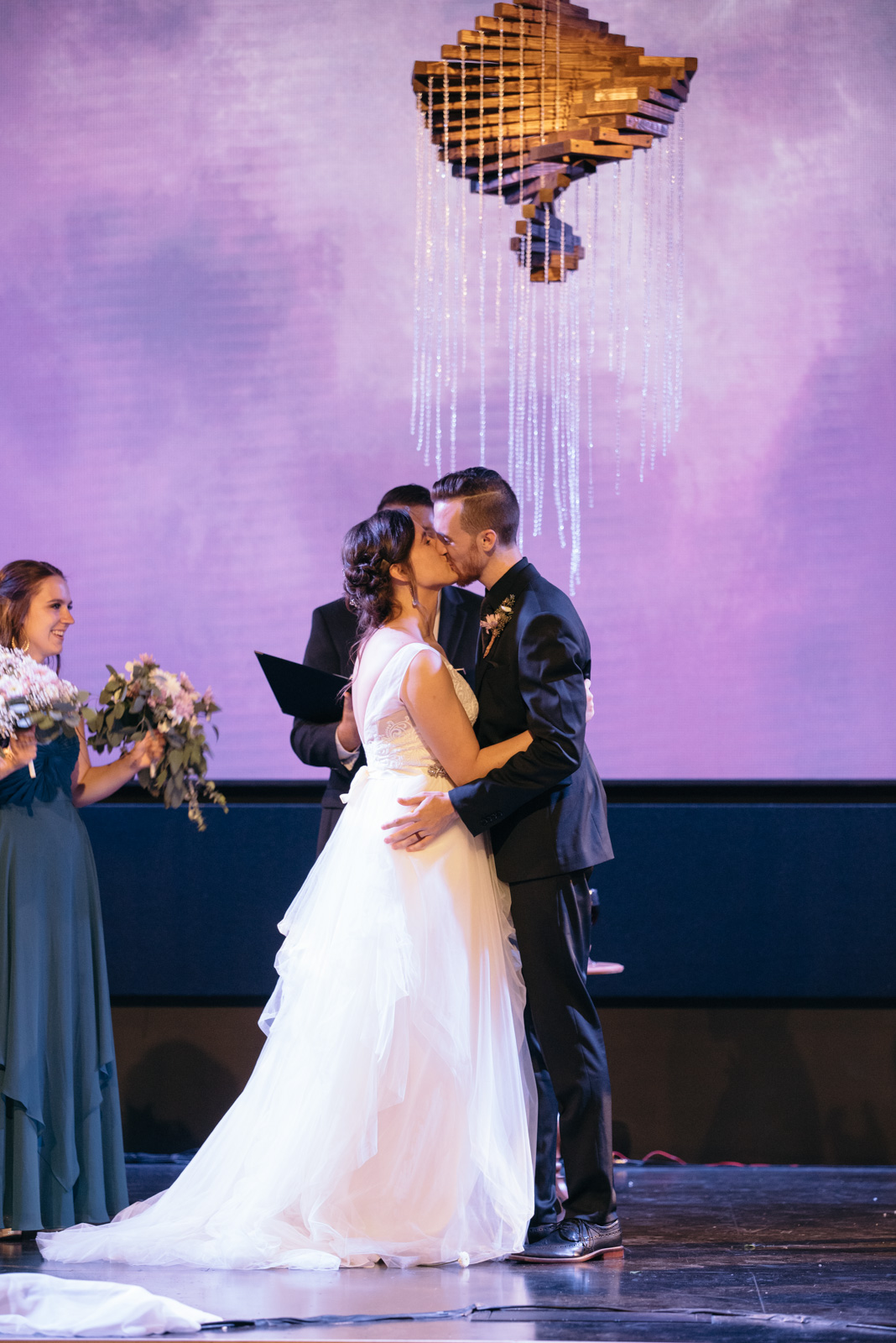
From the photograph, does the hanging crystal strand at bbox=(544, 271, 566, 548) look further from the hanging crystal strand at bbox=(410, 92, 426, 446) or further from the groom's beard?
the groom's beard

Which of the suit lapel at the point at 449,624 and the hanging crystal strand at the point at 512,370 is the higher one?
the hanging crystal strand at the point at 512,370

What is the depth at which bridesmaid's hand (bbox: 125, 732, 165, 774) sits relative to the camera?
321 cm

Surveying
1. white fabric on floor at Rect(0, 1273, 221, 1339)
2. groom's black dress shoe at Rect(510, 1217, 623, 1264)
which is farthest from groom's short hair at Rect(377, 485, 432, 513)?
white fabric on floor at Rect(0, 1273, 221, 1339)

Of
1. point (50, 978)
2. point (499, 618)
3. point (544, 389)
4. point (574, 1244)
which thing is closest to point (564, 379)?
point (544, 389)

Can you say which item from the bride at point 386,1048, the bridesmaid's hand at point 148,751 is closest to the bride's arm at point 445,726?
the bride at point 386,1048

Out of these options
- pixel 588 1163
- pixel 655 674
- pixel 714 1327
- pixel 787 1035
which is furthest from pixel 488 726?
pixel 787 1035

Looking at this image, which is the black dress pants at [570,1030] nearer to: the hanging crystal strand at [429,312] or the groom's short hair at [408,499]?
the groom's short hair at [408,499]

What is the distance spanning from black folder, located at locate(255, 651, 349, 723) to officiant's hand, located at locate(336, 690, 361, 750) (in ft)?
0.07

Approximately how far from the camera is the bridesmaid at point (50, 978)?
10.0 ft

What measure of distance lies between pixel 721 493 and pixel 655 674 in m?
0.65

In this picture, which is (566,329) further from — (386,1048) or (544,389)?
(386,1048)

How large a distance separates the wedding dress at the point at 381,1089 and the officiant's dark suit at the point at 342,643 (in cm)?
43

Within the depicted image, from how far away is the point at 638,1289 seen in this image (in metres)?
2.45

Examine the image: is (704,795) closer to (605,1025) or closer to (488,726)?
(605,1025)
